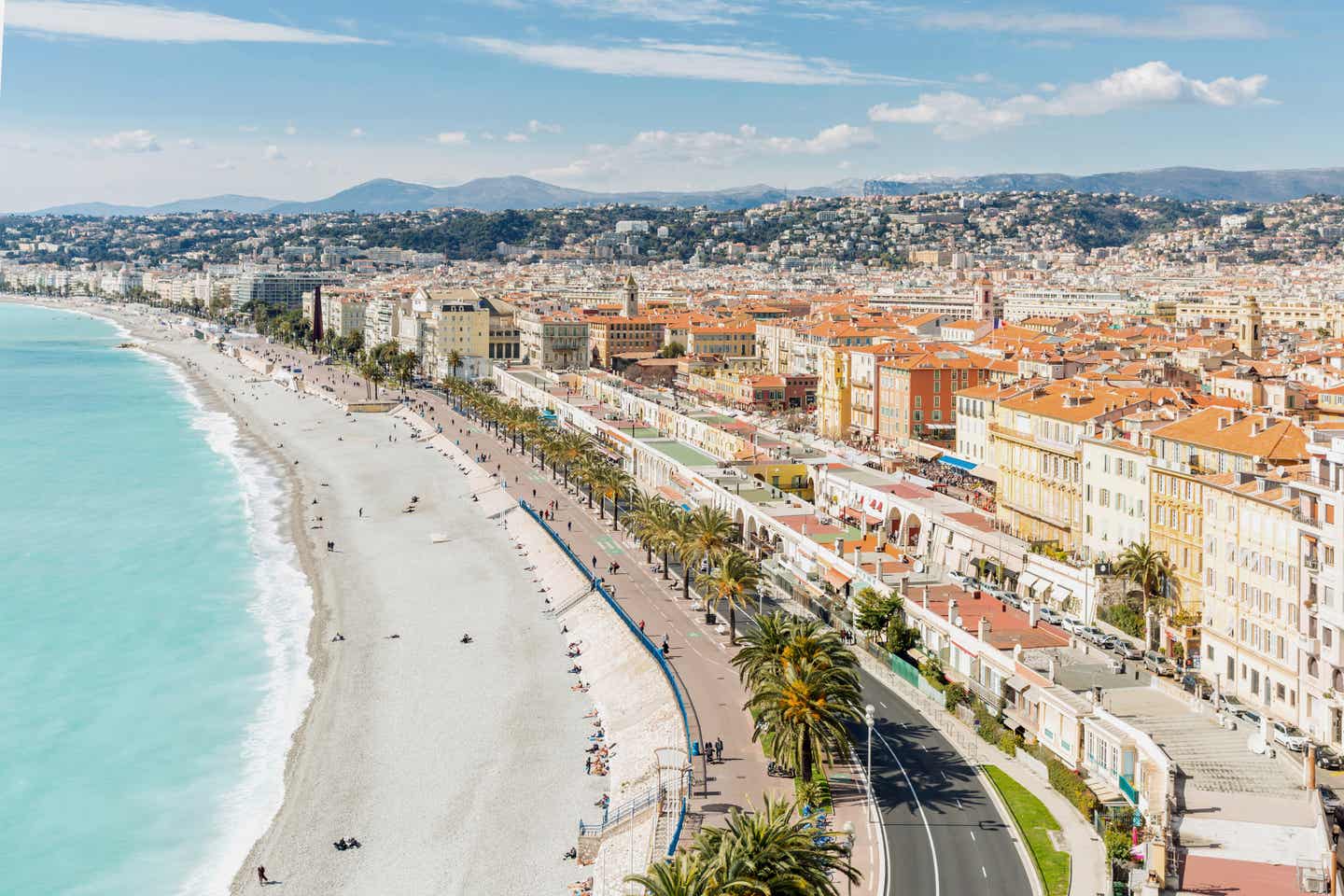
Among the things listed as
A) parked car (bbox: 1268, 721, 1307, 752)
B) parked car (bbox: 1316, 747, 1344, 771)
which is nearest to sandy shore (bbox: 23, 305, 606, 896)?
parked car (bbox: 1268, 721, 1307, 752)

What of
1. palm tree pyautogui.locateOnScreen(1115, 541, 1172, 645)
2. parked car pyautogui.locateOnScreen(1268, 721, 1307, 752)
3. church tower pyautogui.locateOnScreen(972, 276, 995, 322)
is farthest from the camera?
church tower pyautogui.locateOnScreen(972, 276, 995, 322)

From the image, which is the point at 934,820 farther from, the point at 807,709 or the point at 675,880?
the point at 675,880

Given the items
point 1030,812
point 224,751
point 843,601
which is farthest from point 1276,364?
point 224,751

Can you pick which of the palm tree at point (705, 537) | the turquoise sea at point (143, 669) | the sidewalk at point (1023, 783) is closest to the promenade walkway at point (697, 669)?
the palm tree at point (705, 537)

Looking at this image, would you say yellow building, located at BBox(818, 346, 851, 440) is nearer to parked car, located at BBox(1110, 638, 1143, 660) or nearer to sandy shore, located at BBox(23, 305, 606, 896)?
sandy shore, located at BBox(23, 305, 606, 896)

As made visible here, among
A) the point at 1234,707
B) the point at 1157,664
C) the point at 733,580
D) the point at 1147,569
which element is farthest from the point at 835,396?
the point at 1234,707

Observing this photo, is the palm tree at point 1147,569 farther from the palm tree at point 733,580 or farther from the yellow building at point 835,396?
the yellow building at point 835,396
